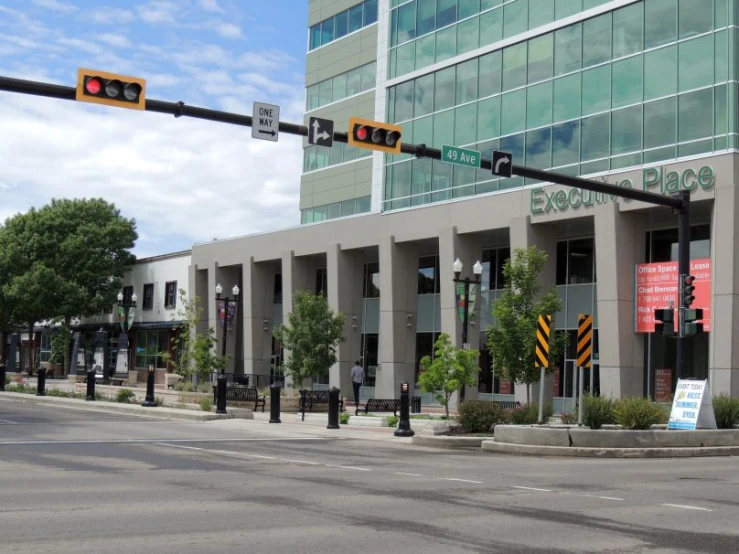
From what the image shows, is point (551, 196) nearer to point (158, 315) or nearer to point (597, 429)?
point (597, 429)

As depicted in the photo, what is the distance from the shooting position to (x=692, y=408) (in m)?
22.2

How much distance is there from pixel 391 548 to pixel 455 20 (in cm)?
3554

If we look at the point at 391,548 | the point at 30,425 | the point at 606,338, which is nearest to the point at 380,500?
the point at 391,548

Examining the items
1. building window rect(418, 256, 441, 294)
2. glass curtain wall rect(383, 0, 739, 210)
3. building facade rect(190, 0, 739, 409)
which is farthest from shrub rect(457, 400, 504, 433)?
building window rect(418, 256, 441, 294)

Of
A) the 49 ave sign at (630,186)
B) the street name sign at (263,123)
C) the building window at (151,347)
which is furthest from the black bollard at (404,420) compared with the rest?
the building window at (151,347)

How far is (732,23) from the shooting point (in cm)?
3028

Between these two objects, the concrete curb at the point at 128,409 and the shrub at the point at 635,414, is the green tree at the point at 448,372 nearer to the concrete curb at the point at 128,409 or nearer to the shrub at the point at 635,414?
the shrub at the point at 635,414

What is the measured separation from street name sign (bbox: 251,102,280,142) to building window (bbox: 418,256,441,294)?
89.5 feet

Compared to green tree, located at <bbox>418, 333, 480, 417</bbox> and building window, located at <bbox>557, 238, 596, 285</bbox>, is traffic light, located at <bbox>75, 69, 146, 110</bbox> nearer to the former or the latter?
green tree, located at <bbox>418, 333, 480, 417</bbox>

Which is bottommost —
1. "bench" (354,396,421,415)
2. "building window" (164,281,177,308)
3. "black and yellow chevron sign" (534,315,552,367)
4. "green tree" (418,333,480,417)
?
"bench" (354,396,421,415)

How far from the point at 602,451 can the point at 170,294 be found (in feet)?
153

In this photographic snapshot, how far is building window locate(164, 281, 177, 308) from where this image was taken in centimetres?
6266

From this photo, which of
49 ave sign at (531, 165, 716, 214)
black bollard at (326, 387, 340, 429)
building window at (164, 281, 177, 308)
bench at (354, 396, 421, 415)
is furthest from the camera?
building window at (164, 281, 177, 308)

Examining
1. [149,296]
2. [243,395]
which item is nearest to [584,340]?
[243,395]
